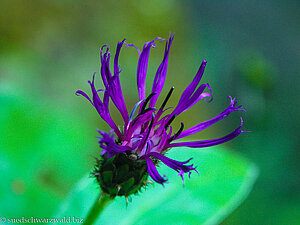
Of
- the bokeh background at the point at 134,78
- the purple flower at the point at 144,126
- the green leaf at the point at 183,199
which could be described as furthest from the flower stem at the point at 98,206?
the bokeh background at the point at 134,78

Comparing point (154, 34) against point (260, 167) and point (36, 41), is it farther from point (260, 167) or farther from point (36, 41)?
point (260, 167)

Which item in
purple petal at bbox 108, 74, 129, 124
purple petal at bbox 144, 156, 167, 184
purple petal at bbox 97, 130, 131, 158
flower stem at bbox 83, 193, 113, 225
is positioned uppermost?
purple petal at bbox 108, 74, 129, 124

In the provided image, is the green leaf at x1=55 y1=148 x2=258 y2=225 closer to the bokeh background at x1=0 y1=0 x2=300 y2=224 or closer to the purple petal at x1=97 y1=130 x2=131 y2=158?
the bokeh background at x1=0 y1=0 x2=300 y2=224

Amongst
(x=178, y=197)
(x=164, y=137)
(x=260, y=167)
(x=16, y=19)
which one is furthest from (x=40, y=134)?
(x=260, y=167)

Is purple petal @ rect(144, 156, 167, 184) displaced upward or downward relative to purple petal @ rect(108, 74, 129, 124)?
downward

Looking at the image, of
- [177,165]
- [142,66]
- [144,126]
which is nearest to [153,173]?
[177,165]

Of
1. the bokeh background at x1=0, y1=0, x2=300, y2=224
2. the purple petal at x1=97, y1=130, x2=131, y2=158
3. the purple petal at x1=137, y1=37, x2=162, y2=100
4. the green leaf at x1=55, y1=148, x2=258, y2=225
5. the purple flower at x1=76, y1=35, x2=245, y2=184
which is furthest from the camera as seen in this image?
the bokeh background at x1=0, y1=0, x2=300, y2=224

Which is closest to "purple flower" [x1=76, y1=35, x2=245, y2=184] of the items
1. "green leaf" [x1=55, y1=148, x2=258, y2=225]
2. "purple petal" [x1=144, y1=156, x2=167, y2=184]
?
"purple petal" [x1=144, y1=156, x2=167, y2=184]
